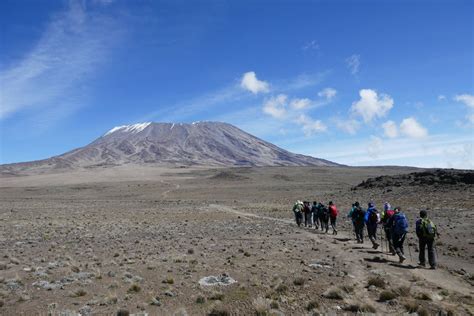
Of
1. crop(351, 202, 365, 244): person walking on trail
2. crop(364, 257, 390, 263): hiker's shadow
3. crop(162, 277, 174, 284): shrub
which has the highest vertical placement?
crop(351, 202, 365, 244): person walking on trail

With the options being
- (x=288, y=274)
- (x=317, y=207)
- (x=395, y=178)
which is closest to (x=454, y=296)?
(x=288, y=274)

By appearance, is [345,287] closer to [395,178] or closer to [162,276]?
[162,276]

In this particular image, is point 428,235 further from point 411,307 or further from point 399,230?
point 411,307

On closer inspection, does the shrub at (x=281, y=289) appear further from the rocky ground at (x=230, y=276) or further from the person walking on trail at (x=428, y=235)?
the person walking on trail at (x=428, y=235)

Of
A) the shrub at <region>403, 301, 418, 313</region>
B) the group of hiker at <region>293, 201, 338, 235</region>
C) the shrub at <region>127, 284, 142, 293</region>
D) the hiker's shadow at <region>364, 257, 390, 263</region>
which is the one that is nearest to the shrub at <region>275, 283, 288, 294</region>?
the shrub at <region>403, 301, 418, 313</region>

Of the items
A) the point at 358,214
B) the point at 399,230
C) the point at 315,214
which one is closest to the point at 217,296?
the point at 399,230

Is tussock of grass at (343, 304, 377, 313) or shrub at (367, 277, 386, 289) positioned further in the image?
shrub at (367, 277, 386, 289)

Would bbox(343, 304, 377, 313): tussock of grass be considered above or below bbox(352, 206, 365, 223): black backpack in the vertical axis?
below

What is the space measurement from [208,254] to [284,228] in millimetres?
10536

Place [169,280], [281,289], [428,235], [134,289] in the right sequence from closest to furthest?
1. [281,289]
2. [134,289]
3. [169,280]
4. [428,235]

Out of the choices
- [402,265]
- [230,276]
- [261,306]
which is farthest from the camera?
[402,265]

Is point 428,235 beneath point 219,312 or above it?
above

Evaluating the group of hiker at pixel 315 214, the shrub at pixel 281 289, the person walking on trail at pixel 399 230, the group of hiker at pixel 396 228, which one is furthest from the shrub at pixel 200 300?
the group of hiker at pixel 315 214

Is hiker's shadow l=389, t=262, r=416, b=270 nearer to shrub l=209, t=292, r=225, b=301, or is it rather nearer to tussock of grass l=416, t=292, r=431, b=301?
tussock of grass l=416, t=292, r=431, b=301
